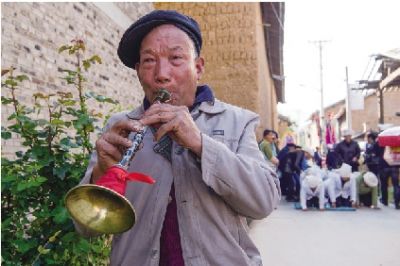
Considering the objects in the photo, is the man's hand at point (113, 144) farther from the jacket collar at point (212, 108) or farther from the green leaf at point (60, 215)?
the green leaf at point (60, 215)

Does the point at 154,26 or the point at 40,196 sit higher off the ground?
the point at 154,26

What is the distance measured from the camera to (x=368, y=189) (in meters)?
10.2

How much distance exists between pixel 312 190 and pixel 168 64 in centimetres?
894

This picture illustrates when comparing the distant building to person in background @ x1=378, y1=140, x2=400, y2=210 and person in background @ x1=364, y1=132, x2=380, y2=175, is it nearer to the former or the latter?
person in background @ x1=364, y1=132, x2=380, y2=175

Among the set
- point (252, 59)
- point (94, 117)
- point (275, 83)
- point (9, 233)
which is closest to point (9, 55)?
point (94, 117)

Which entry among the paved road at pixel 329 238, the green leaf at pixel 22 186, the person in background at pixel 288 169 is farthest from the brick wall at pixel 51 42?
the person in background at pixel 288 169

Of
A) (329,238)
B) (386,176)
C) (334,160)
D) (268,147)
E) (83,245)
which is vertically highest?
(268,147)

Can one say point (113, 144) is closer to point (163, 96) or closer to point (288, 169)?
point (163, 96)

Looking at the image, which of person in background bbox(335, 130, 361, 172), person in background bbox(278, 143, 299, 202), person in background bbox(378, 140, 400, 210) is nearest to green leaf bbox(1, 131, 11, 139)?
person in background bbox(378, 140, 400, 210)

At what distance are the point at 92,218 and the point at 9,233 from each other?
165cm

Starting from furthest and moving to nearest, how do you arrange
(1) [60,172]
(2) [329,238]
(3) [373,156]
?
(3) [373,156] → (2) [329,238] → (1) [60,172]

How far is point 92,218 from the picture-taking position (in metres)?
1.31

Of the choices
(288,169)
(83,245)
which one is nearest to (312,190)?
(288,169)

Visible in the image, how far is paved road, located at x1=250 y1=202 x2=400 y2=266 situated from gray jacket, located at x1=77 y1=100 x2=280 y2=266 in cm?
398
